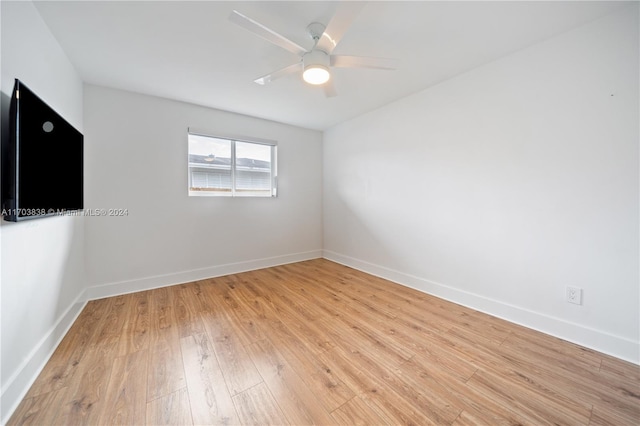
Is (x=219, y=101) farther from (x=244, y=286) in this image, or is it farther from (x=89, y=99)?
(x=244, y=286)

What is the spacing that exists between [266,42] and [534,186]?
2.54m

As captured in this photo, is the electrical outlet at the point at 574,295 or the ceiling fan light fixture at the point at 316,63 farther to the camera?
the electrical outlet at the point at 574,295

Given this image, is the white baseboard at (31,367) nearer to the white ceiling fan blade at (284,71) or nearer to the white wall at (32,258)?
the white wall at (32,258)

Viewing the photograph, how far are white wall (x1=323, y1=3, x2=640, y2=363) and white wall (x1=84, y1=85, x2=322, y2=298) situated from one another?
203 centimetres

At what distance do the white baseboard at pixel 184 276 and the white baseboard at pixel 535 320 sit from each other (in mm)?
1800

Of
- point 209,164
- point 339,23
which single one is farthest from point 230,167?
point 339,23

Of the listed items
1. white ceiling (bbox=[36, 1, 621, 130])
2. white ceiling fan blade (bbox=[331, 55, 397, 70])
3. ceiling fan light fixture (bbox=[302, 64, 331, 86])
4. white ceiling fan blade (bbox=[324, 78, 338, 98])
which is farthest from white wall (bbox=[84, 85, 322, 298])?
white ceiling fan blade (bbox=[331, 55, 397, 70])

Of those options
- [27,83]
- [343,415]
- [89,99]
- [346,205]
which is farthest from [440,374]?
[89,99]

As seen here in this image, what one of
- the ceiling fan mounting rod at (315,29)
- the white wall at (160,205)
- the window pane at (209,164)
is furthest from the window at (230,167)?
the ceiling fan mounting rod at (315,29)

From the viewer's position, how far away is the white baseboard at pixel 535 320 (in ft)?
5.38

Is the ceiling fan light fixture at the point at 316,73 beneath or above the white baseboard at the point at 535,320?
above

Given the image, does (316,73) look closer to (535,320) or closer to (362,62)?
(362,62)

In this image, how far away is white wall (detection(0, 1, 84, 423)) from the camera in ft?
4.09

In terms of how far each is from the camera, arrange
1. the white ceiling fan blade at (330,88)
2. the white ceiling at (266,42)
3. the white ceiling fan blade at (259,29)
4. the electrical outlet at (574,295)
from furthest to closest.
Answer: the white ceiling fan blade at (330,88), the electrical outlet at (574,295), the white ceiling at (266,42), the white ceiling fan blade at (259,29)
